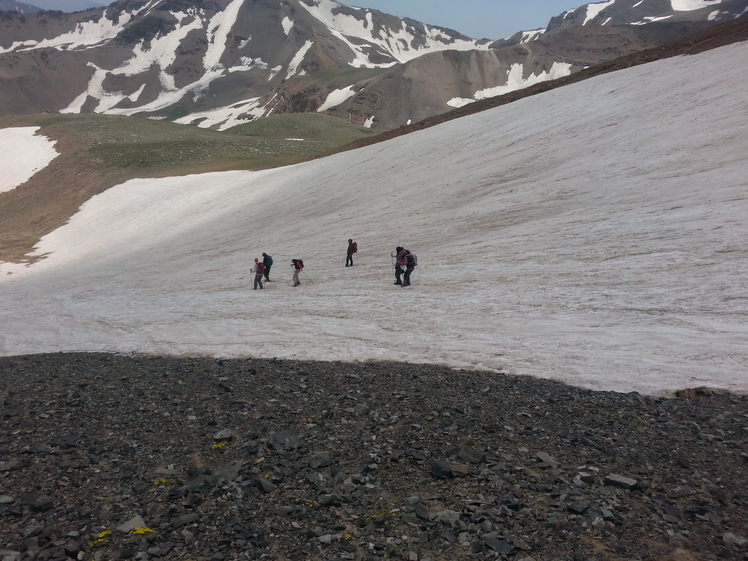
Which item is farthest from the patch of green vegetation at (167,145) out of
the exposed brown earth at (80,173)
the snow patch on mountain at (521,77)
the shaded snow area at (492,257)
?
the snow patch on mountain at (521,77)

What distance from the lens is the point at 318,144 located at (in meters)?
78.0

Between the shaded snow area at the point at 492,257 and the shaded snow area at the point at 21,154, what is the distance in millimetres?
23167

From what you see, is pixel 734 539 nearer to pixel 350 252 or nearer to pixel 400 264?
pixel 400 264

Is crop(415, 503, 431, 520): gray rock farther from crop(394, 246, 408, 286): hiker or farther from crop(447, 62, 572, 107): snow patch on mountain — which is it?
crop(447, 62, 572, 107): snow patch on mountain

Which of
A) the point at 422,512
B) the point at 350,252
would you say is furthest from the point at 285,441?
the point at 350,252

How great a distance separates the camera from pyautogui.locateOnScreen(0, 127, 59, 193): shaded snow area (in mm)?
59281

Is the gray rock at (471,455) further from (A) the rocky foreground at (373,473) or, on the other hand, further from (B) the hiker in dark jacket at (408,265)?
(B) the hiker in dark jacket at (408,265)

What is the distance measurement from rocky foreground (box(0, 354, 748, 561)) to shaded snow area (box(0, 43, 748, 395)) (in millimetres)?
2954

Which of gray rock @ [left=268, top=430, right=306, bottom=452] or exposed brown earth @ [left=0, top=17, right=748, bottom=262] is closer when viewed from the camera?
gray rock @ [left=268, top=430, right=306, bottom=452]

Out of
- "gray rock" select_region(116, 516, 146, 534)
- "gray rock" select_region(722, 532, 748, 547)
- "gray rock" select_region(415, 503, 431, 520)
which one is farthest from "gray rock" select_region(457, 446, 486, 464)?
"gray rock" select_region(116, 516, 146, 534)

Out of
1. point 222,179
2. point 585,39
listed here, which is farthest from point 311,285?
point 585,39

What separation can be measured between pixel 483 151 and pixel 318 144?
47.4 m

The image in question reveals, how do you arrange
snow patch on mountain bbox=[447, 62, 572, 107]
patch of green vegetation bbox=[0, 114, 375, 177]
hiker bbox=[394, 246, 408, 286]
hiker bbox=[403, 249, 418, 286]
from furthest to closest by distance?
snow patch on mountain bbox=[447, 62, 572, 107], patch of green vegetation bbox=[0, 114, 375, 177], hiker bbox=[394, 246, 408, 286], hiker bbox=[403, 249, 418, 286]

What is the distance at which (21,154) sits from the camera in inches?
2594
